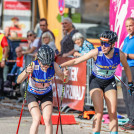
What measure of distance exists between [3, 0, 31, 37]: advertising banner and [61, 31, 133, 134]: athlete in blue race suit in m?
17.4

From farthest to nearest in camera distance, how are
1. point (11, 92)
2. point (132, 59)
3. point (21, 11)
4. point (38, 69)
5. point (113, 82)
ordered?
point (21, 11) → point (11, 92) → point (132, 59) → point (113, 82) → point (38, 69)

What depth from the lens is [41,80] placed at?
6.56 meters

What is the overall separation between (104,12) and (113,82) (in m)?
12.5

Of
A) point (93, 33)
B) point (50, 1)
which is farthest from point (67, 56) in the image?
point (50, 1)

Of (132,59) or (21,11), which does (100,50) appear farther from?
(21,11)

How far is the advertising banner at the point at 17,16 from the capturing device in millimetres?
23906

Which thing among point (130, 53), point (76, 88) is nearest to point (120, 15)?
point (130, 53)

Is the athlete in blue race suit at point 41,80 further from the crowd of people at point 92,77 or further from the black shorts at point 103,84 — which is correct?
the black shorts at point 103,84

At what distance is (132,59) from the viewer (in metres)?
8.47

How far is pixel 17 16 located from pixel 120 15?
15165 mm

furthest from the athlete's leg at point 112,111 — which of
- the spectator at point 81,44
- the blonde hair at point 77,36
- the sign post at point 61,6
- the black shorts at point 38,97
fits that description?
the sign post at point 61,6

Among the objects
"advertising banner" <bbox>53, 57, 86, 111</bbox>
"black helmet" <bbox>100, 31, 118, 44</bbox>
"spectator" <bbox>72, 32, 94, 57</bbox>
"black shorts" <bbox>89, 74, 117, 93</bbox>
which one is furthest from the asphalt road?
"black helmet" <bbox>100, 31, 118, 44</bbox>

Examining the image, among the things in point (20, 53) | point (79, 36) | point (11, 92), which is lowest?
point (11, 92)

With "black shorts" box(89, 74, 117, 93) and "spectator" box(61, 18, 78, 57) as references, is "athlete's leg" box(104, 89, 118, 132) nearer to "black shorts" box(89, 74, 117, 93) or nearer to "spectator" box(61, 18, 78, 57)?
"black shorts" box(89, 74, 117, 93)
